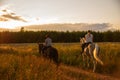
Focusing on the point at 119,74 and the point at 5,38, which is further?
the point at 5,38

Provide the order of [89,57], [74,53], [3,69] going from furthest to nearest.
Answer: [74,53] → [89,57] → [3,69]

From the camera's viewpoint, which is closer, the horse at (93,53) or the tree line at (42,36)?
the horse at (93,53)

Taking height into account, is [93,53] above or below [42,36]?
above

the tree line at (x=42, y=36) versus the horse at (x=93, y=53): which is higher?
the horse at (x=93, y=53)

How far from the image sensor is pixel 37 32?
229ft

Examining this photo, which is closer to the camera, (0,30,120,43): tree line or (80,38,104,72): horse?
(80,38,104,72): horse

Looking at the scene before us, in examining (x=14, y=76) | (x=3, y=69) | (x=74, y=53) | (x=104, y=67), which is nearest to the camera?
(x=14, y=76)

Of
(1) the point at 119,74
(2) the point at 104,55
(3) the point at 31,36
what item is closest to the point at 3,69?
(1) the point at 119,74

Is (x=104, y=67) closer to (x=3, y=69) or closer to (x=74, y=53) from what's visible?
(x=74, y=53)

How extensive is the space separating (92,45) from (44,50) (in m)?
2.91

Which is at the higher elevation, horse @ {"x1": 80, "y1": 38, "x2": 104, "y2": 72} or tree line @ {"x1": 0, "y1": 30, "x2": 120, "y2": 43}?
horse @ {"x1": 80, "y1": 38, "x2": 104, "y2": 72}

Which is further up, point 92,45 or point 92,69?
point 92,45

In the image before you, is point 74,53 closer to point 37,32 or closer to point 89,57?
point 89,57

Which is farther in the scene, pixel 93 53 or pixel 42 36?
pixel 42 36
